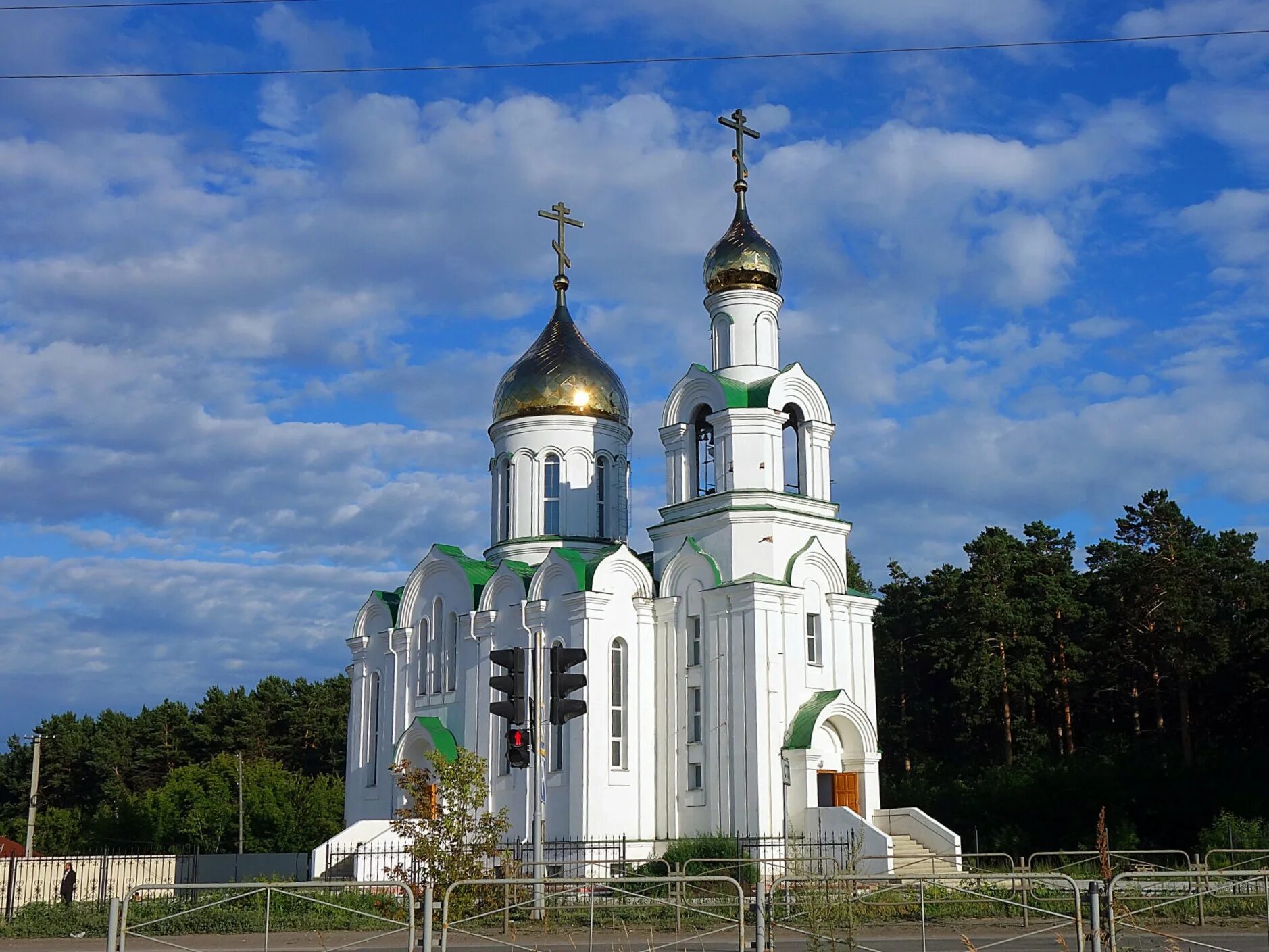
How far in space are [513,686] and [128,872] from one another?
21.8 metres

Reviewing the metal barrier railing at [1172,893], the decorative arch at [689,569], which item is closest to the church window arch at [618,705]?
the decorative arch at [689,569]

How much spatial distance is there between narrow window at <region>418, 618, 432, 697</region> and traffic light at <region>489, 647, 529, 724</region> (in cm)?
1828

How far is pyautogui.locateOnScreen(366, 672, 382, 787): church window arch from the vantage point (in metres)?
34.2

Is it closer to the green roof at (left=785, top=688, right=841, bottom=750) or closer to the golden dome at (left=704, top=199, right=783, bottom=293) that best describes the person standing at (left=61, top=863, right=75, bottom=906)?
the green roof at (left=785, top=688, right=841, bottom=750)

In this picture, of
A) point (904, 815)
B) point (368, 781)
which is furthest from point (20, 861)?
point (904, 815)

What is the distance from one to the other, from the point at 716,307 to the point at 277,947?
19.4 metres

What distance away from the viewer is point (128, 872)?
33188 millimetres

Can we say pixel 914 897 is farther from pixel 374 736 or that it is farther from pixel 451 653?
pixel 374 736

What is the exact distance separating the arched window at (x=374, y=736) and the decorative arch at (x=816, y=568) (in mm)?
11535

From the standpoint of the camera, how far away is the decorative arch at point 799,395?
101ft

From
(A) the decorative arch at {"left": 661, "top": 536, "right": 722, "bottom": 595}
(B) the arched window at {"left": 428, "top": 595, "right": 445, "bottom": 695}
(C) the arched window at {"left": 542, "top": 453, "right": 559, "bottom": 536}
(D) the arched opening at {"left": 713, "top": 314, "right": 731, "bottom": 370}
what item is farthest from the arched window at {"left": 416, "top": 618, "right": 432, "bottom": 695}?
(D) the arched opening at {"left": 713, "top": 314, "right": 731, "bottom": 370}

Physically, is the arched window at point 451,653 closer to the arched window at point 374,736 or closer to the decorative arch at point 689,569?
the arched window at point 374,736

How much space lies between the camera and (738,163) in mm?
33969

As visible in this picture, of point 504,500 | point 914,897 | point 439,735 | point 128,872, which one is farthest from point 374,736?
point 914,897
